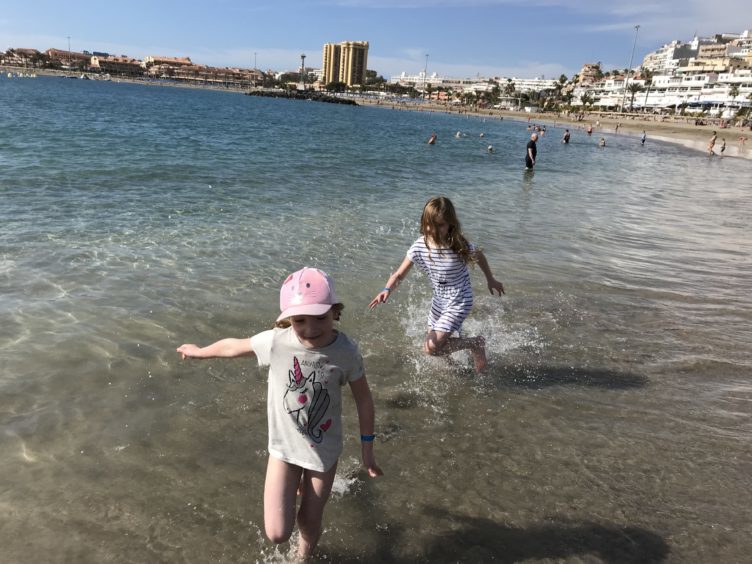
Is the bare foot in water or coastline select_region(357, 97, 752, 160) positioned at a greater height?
coastline select_region(357, 97, 752, 160)

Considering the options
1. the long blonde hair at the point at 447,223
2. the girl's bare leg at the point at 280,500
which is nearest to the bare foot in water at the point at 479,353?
the long blonde hair at the point at 447,223

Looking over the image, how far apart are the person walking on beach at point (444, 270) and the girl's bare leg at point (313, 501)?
81.2 inches

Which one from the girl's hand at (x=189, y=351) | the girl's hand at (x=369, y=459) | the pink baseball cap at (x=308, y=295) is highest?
the pink baseball cap at (x=308, y=295)

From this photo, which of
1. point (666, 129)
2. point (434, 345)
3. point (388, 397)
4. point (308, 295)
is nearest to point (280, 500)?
point (308, 295)

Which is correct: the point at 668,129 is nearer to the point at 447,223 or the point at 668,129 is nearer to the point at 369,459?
the point at 447,223

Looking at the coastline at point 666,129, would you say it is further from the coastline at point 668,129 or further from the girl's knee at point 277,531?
the girl's knee at point 277,531

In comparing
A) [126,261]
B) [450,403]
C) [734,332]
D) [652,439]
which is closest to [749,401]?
[652,439]

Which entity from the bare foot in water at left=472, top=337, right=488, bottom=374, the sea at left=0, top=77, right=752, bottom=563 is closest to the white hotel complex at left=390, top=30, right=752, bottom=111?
the sea at left=0, top=77, right=752, bottom=563

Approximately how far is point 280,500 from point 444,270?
109 inches

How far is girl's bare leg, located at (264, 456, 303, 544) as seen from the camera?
8.87 ft

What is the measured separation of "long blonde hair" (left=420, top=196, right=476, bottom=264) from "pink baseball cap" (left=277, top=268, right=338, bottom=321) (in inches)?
91.8

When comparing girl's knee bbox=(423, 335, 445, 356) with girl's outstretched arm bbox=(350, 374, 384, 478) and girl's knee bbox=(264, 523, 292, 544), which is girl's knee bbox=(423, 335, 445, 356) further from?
girl's knee bbox=(264, 523, 292, 544)

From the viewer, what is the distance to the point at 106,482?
370cm

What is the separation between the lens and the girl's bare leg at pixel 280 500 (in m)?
2.71
